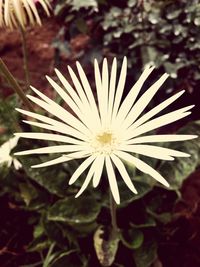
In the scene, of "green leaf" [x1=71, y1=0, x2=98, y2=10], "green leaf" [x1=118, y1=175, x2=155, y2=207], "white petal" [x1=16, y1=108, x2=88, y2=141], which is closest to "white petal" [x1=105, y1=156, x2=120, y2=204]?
"white petal" [x1=16, y1=108, x2=88, y2=141]

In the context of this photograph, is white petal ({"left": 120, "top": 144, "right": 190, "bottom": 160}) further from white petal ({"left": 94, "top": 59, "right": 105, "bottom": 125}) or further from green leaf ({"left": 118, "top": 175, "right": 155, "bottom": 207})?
green leaf ({"left": 118, "top": 175, "right": 155, "bottom": 207})

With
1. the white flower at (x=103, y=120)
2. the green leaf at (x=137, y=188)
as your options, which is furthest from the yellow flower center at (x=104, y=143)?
the green leaf at (x=137, y=188)

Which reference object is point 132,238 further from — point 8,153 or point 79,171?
point 79,171

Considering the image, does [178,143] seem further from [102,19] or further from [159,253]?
[102,19]

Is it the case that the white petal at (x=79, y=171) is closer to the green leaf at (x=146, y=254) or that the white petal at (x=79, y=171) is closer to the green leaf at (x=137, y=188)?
the green leaf at (x=137, y=188)

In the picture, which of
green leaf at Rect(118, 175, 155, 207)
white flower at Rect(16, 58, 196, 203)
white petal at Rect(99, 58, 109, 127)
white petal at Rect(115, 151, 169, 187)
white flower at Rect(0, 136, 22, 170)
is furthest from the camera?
white flower at Rect(0, 136, 22, 170)

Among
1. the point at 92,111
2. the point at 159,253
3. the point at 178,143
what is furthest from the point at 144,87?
the point at 92,111
